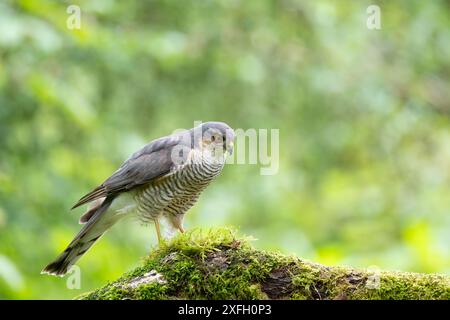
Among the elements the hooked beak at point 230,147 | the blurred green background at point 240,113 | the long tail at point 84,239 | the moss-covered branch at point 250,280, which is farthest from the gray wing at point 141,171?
the moss-covered branch at point 250,280

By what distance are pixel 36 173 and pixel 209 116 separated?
2.35m

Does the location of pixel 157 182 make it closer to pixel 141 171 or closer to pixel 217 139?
pixel 141 171

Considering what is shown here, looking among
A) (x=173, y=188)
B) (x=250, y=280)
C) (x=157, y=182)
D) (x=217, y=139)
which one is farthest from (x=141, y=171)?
(x=250, y=280)

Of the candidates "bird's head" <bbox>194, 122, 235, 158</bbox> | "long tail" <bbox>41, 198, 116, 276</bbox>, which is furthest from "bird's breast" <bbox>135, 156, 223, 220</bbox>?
"long tail" <bbox>41, 198, 116, 276</bbox>

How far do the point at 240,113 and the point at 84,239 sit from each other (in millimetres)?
4315

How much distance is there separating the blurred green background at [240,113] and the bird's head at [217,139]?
1.46 metres

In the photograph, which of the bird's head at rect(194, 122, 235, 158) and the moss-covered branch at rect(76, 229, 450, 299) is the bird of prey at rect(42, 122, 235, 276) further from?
the moss-covered branch at rect(76, 229, 450, 299)

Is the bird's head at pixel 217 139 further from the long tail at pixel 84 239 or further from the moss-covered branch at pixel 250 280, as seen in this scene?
the moss-covered branch at pixel 250 280

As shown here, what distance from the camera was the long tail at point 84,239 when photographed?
566 centimetres

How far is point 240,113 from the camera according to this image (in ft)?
31.9

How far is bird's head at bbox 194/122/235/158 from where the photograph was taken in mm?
5645

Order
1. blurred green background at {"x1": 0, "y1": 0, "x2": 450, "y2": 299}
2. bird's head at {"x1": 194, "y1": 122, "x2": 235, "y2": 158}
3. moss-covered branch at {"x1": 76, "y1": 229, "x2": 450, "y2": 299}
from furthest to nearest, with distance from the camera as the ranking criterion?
blurred green background at {"x1": 0, "y1": 0, "x2": 450, "y2": 299} → bird's head at {"x1": 194, "y1": 122, "x2": 235, "y2": 158} → moss-covered branch at {"x1": 76, "y1": 229, "x2": 450, "y2": 299}

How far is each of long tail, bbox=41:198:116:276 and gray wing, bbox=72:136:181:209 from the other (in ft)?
0.55
